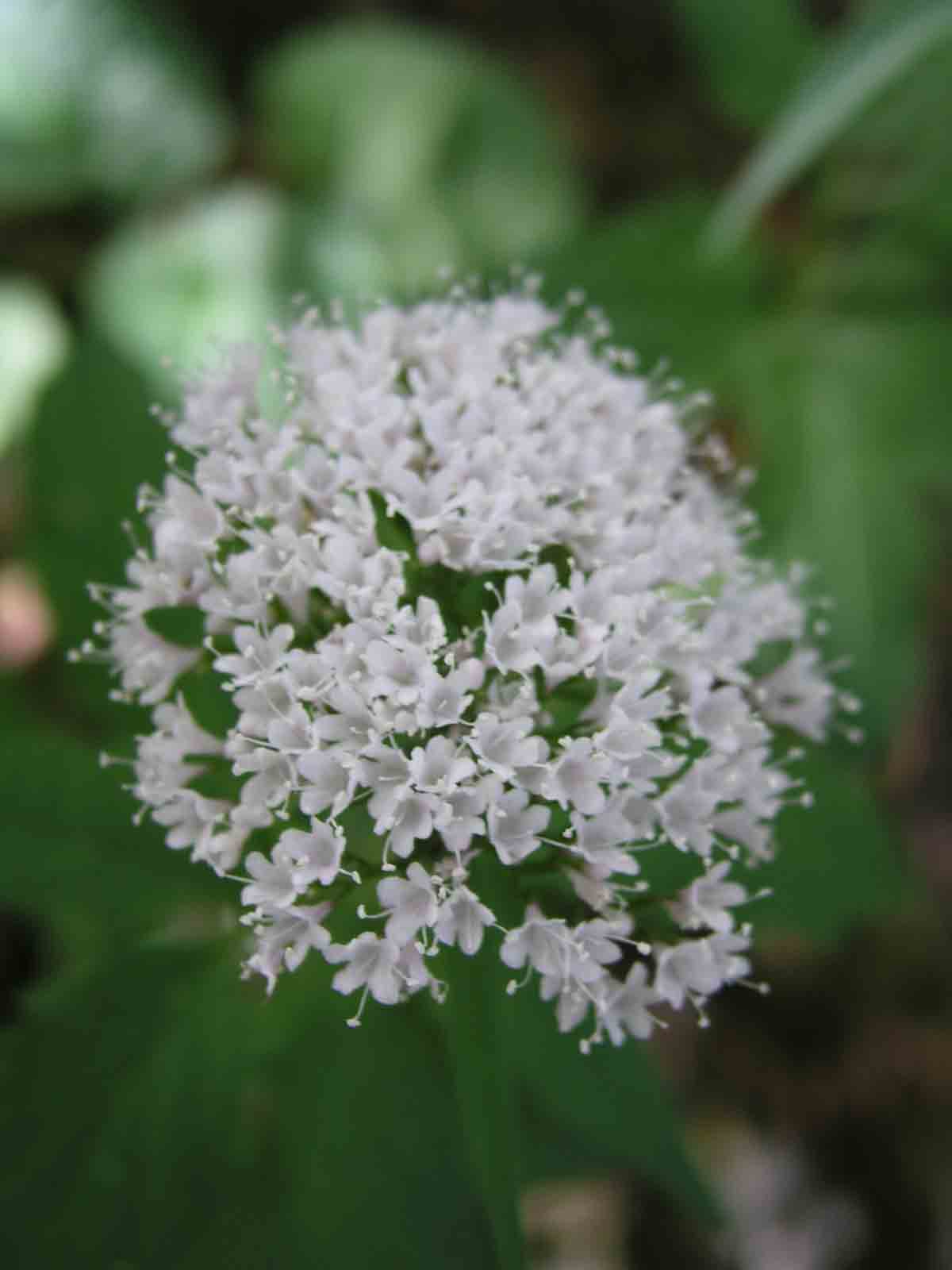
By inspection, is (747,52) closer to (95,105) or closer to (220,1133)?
(95,105)

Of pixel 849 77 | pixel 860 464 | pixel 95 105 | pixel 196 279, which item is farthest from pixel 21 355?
pixel 860 464

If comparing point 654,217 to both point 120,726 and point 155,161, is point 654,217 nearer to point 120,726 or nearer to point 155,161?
point 155,161

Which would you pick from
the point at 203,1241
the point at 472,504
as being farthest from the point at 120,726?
the point at 472,504

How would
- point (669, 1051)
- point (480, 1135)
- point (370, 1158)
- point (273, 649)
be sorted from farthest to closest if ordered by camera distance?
1. point (669, 1051)
2. point (370, 1158)
3. point (273, 649)
4. point (480, 1135)

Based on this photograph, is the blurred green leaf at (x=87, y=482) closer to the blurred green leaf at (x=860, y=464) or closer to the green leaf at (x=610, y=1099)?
the green leaf at (x=610, y=1099)

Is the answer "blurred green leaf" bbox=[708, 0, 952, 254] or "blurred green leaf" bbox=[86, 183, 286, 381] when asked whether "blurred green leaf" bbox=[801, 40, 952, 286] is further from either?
"blurred green leaf" bbox=[86, 183, 286, 381]

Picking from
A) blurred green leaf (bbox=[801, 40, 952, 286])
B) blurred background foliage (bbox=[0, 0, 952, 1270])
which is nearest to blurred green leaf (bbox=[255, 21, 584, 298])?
blurred background foliage (bbox=[0, 0, 952, 1270])
